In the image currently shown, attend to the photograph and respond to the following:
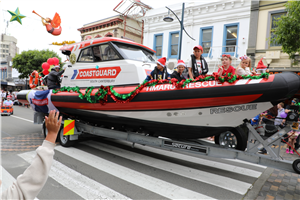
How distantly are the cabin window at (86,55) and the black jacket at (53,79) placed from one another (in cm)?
130

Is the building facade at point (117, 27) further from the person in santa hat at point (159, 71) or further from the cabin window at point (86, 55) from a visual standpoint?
the person in santa hat at point (159, 71)

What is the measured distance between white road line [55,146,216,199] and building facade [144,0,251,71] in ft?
35.6

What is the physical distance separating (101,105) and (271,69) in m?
11.2

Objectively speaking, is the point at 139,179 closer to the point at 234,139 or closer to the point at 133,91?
the point at 133,91

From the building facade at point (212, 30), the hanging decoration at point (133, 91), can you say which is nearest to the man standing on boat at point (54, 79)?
the hanging decoration at point (133, 91)

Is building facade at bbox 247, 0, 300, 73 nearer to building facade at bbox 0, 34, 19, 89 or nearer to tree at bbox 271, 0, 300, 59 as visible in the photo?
tree at bbox 271, 0, 300, 59

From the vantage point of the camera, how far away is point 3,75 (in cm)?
5069

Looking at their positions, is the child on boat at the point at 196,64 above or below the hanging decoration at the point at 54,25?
below

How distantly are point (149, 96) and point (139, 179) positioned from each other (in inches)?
67.8

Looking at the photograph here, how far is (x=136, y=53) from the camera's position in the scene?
18.7 ft

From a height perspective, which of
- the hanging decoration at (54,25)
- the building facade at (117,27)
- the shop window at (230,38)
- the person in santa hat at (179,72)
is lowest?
the person in santa hat at (179,72)

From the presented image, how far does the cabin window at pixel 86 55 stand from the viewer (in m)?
5.96

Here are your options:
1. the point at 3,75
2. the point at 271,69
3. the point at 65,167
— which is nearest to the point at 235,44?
the point at 271,69

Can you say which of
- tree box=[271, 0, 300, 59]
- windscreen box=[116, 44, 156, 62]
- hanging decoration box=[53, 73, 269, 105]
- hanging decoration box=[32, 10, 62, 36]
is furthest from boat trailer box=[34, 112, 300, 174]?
tree box=[271, 0, 300, 59]
